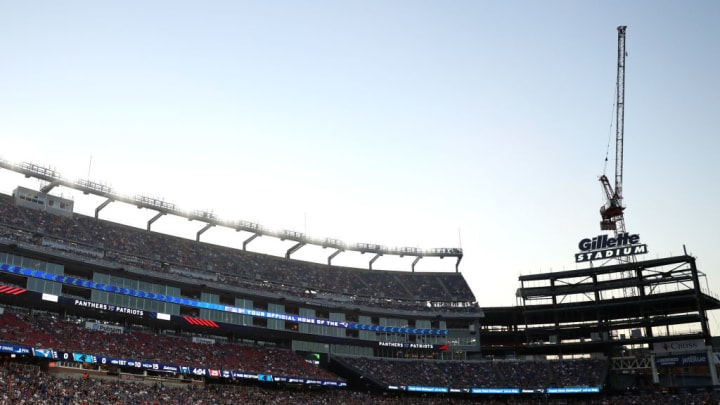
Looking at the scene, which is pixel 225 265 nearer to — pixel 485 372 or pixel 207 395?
pixel 207 395

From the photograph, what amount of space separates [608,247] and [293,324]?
5178cm

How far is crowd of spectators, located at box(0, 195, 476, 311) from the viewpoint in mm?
80812

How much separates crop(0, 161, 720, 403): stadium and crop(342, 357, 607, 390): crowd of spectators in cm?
32

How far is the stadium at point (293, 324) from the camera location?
2857 inches

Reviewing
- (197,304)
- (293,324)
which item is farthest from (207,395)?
(293,324)

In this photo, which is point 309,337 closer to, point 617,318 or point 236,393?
point 236,393

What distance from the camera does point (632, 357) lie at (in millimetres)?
98312

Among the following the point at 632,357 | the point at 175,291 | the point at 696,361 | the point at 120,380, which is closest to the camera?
the point at 120,380

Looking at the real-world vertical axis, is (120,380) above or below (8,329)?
below

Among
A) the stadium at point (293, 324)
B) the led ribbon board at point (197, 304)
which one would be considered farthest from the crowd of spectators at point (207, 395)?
the led ribbon board at point (197, 304)

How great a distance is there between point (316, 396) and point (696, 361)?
5412cm

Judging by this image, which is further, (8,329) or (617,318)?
A: (617,318)

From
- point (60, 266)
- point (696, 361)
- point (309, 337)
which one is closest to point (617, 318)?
point (696, 361)

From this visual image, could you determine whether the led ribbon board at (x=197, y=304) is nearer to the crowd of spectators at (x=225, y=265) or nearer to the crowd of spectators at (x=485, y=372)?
the crowd of spectators at (x=225, y=265)
